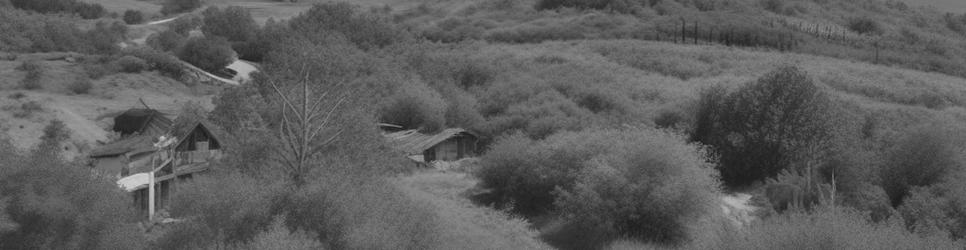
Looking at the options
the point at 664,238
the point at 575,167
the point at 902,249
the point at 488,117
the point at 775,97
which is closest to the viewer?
the point at 902,249

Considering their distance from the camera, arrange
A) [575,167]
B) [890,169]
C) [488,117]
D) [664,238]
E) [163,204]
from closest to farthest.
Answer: [163,204], [664,238], [575,167], [890,169], [488,117]

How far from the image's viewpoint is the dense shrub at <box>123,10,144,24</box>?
3791 inches

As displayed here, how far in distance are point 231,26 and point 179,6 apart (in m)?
31.5

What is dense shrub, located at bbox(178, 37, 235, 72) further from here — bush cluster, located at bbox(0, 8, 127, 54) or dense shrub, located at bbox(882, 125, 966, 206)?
dense shrub, located at bbox(882, 125, 966, 206)

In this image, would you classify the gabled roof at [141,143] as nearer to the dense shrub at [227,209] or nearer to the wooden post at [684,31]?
the dense shrub at [227,209]

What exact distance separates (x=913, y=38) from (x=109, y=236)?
79.5m

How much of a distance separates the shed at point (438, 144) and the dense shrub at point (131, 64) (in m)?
24.3

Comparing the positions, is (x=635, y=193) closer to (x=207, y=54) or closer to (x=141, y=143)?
(x=141, y=143)

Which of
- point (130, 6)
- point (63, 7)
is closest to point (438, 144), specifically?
point (63, 7)

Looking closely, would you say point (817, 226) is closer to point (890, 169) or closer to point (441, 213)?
point (441, 213)

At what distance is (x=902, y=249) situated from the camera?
Result: 1870 centimetres

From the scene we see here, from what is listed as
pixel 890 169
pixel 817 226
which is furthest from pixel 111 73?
pixel 817 226

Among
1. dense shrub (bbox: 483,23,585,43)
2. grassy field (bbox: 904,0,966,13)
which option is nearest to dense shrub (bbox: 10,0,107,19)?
dense shrub (bbox: 483,23,585,43)

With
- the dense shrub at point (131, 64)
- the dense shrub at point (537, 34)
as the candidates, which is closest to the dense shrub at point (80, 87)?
the dense shrub at point (131, 64)
